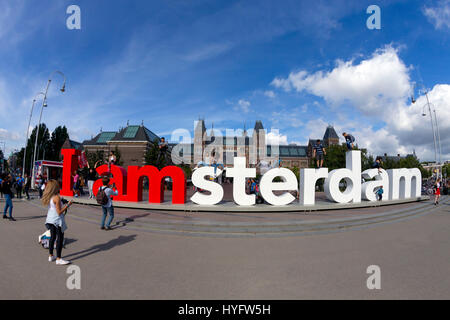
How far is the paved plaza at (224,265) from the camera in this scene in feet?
11.4

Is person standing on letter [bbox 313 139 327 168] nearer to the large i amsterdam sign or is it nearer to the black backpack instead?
the large i amsterdam sign

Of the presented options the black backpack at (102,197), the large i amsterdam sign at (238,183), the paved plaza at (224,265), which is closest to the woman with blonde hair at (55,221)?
the paved plaza at (224,265)

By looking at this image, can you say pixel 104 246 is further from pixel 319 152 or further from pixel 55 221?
pixel 319 152

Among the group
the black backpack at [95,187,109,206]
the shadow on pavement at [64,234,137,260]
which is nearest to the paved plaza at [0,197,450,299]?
the shadow on pavement at [64,234,137,260]

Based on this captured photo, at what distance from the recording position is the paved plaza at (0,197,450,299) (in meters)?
3.47

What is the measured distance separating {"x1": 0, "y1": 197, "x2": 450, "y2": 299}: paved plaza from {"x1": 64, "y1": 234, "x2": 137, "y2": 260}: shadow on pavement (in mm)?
26

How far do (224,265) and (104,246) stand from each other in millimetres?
3489

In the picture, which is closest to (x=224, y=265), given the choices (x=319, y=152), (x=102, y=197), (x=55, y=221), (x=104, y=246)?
(x=104, y=246)

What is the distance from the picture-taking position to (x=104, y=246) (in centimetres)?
566

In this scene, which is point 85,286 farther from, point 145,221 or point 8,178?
point 8,178

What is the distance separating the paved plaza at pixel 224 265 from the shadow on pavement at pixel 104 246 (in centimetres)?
3
